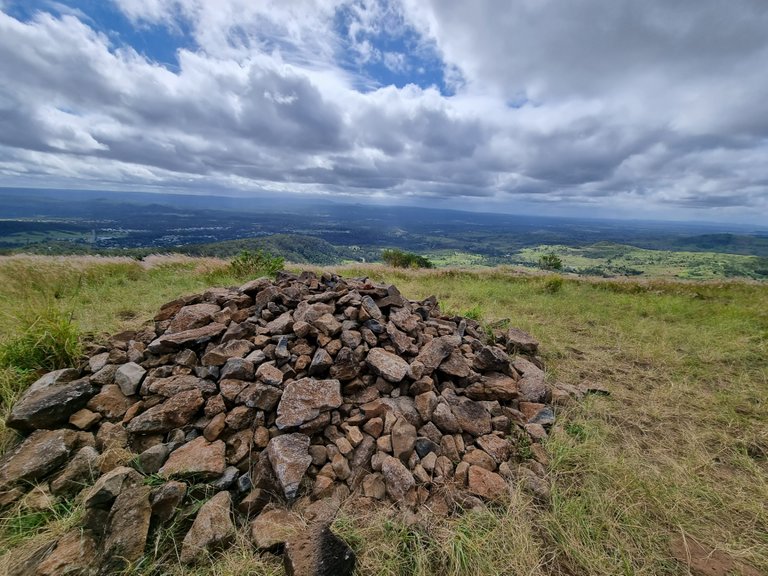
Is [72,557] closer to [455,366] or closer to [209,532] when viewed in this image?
[209,532]

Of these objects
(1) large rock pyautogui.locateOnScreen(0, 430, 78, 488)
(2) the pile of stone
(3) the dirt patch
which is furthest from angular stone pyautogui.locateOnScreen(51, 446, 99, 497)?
(3) the dirt patch

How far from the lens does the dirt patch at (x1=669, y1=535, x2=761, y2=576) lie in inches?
96.3

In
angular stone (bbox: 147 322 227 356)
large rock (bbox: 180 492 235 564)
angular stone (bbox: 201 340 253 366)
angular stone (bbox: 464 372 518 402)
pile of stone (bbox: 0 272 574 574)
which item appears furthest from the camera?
angular stone (bbox: 464 372 518 402)

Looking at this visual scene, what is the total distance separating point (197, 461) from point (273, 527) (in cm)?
93

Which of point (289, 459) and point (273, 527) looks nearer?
point (273, 527)

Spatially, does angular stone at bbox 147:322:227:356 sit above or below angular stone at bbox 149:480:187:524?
above

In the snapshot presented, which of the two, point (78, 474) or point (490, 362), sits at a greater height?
point (490, 362)

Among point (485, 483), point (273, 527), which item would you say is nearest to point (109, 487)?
point (273, 527)

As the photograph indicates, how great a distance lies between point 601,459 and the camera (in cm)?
335

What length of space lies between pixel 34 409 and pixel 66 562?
165 centimetres

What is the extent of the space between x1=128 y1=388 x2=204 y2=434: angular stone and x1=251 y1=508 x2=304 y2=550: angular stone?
4.25 feet

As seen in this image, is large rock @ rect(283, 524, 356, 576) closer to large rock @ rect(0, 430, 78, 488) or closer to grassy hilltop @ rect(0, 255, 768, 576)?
grassy hilltop @ rect(0, 255, 768, 576)

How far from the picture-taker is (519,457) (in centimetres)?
338

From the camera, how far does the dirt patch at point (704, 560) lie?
245 centimetres
